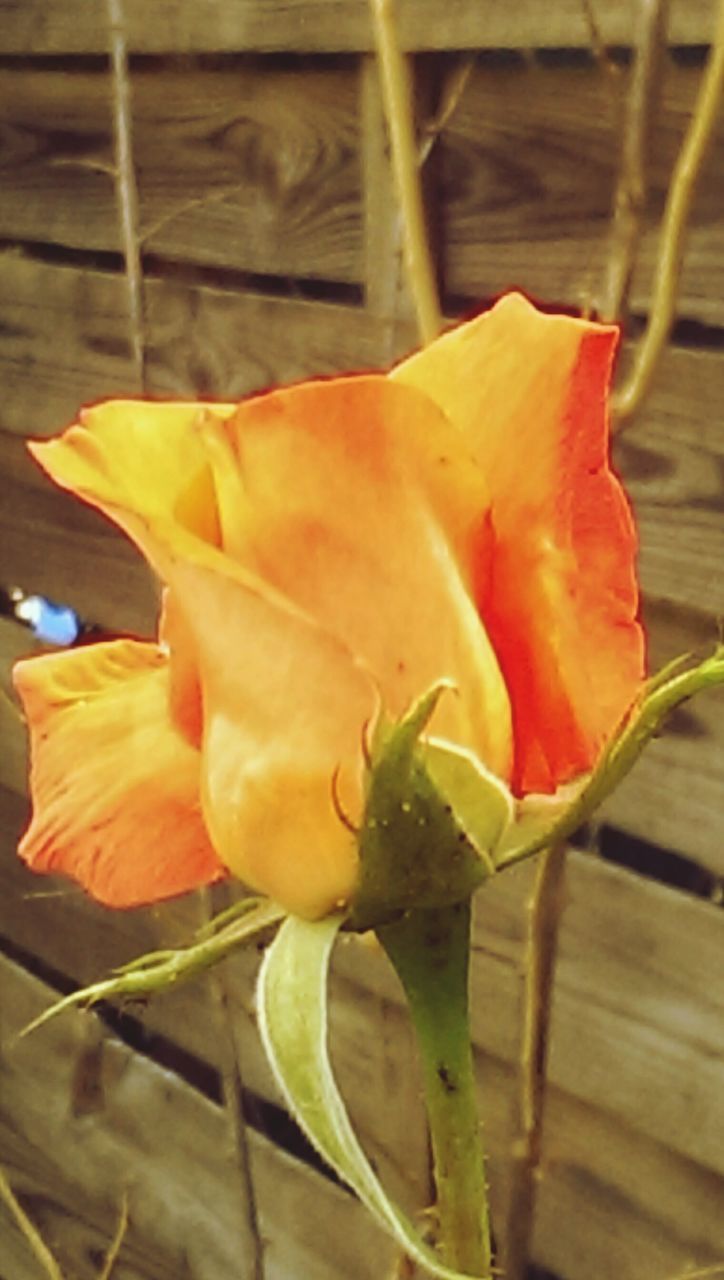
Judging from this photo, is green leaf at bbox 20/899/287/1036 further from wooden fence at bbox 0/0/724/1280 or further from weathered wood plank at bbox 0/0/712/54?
weathered wood plank at bbox 0/0/712/54

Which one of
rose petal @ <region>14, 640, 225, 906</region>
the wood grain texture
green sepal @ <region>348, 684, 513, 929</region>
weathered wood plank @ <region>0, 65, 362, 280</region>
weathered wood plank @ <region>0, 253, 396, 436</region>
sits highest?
green sepal @ <region>348, 684, 513, 929</region>

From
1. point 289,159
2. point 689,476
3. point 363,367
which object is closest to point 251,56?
point 289,159

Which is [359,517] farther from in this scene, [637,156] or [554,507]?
[637,156]

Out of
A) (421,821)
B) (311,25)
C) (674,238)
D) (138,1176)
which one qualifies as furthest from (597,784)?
(138,1176)

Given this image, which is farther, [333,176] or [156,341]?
[156,341]

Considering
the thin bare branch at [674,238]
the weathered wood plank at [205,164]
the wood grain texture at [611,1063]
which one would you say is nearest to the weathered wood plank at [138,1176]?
the wood grain texture at [611,1063]

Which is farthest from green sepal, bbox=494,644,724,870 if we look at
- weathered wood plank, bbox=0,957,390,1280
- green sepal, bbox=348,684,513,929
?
weathered wood plank, bbox=0,957,390,1280
